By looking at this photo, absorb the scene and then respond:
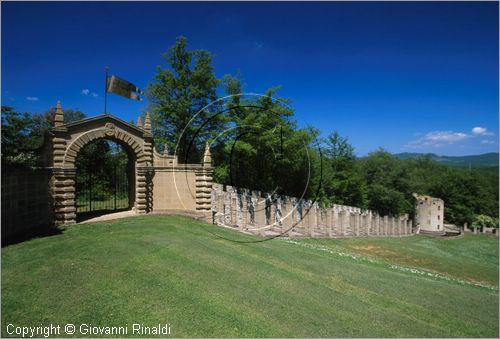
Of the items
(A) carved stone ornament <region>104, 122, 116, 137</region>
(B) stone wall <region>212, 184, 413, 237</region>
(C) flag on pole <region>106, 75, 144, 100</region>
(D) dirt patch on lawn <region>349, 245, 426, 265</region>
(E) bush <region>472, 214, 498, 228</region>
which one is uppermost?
(C) flag on pole <region>106, 75, 144, 100</region>

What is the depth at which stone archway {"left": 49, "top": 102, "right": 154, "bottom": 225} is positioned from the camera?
16688mm

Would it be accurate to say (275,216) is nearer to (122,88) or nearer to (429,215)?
(122,88)

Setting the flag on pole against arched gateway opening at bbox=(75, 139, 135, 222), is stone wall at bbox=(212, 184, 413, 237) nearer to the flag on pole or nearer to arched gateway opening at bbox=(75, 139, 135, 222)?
arched gateway opening at bbox=(75, 139, 135, 222)

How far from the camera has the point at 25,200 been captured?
47.0 ft

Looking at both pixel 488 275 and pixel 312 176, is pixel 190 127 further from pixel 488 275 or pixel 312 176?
pixel 488 275

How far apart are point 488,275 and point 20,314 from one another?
87.3 ft

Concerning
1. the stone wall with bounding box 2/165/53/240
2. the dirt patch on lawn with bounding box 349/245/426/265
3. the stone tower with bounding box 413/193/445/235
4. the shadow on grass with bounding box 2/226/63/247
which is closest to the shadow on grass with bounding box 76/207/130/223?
the stone wall with bounding box 2/165/53/240

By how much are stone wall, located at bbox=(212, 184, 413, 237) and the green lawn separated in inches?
330

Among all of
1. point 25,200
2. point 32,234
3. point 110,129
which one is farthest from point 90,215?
point 110,129

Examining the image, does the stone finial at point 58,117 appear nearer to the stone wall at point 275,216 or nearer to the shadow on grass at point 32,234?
the shadow on grass at point 32,234

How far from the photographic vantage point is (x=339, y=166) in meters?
47.3

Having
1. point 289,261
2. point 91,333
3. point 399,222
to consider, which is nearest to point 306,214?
point 289,261

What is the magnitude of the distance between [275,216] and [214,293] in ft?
54.3

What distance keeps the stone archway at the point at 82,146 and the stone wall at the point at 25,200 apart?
1.96ft
